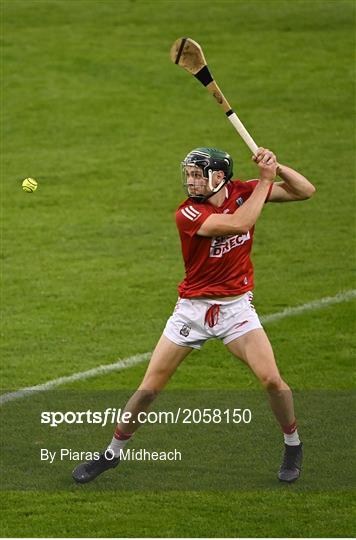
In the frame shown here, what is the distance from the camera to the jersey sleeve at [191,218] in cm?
1016

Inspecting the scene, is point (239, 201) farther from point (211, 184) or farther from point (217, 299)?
point (217, 299)

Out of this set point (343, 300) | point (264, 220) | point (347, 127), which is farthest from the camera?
point (347, 127)

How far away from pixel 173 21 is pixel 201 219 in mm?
17714

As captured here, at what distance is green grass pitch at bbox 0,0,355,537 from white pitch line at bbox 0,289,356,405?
0.48ft

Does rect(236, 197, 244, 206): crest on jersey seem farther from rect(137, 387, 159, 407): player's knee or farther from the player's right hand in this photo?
rect(137, 387, 159, 407): player's knee

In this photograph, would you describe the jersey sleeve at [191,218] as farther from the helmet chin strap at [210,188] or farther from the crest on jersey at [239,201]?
the crest on jersey at [239,201]

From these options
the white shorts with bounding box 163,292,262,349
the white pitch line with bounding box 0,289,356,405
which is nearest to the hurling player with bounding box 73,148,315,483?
the white shorts with bounding box 163,292,262,349

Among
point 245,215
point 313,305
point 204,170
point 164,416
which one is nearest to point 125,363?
point 164,416

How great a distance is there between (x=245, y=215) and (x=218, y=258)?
54 cm

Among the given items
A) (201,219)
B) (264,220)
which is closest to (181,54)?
(201,219)

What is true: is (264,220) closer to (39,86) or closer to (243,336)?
(39,86)

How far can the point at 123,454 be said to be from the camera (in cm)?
1124

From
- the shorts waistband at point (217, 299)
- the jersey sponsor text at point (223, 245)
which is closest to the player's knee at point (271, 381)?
the shorts waistband at point (217, 299)

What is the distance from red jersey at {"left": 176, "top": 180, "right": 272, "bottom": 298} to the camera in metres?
10.4
